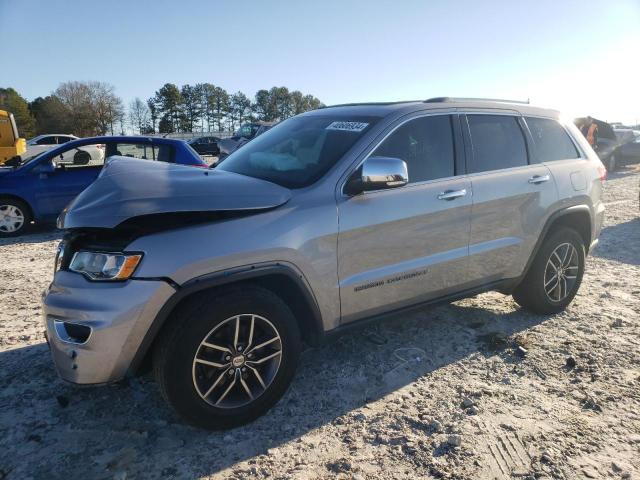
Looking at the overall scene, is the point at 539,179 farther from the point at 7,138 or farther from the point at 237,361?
the point at 7,138

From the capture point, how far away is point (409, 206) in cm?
314

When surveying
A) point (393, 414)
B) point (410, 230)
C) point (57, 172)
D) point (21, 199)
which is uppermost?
point (57, 172)

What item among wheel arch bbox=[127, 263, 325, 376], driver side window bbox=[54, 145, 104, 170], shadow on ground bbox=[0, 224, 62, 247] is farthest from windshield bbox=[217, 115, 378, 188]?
driver side window bbox=[54, 145, 104, 170]

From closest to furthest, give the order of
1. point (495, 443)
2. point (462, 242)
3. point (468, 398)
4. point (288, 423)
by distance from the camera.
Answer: point (495, 443), point (288, 423), point (468, 398), point (462, 242)

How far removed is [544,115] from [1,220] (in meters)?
8.21

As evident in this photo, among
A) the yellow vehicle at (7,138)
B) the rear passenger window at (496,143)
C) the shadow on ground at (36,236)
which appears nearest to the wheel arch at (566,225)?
the rear passenger window at (496,143)

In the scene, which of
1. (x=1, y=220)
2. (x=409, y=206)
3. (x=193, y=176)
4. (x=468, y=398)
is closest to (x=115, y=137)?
(x=1, y=220)

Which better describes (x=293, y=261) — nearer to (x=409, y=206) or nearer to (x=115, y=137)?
(x=409, y=206)

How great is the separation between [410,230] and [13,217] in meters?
7.40

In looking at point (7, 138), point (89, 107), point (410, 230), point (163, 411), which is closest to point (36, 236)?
point (163, 411)

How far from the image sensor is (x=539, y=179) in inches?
154

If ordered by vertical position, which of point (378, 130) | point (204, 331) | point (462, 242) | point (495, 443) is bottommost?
point (495, 443)

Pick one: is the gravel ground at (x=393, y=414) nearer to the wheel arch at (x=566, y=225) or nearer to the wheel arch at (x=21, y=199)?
the wheel arch at (x=566, y=225)

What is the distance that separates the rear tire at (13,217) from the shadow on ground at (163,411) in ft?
16.8
